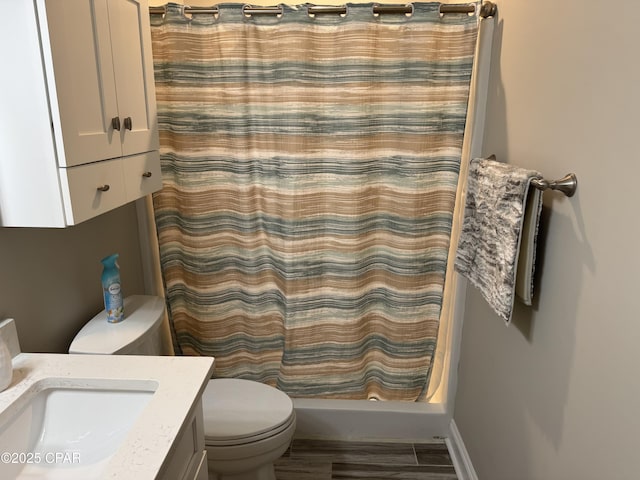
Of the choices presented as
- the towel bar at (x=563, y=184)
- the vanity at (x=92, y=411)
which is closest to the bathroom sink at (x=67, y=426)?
the vanity at (x=92, y=411)

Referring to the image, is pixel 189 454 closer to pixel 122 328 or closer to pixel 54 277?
pixel 122 328

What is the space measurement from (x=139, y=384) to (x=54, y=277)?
0.58 meters

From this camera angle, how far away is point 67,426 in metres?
1.09

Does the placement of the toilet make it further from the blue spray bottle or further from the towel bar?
the towel bar

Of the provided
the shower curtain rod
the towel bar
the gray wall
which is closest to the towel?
the towel bar

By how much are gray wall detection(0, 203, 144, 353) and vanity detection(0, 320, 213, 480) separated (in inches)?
5.1

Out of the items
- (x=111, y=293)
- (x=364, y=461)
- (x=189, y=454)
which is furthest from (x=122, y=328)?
(x=364, y=461)

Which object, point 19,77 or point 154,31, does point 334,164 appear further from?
point 19,77

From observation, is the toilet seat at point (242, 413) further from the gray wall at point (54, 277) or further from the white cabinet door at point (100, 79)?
the white cabinet door at point (100, 79)

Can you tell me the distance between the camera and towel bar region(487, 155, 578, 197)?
113cm

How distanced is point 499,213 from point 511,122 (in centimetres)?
37

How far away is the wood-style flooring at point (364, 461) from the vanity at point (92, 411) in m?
0.96

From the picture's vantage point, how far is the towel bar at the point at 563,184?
3.70 feet

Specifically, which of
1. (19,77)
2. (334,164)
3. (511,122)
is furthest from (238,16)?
(511,122)
